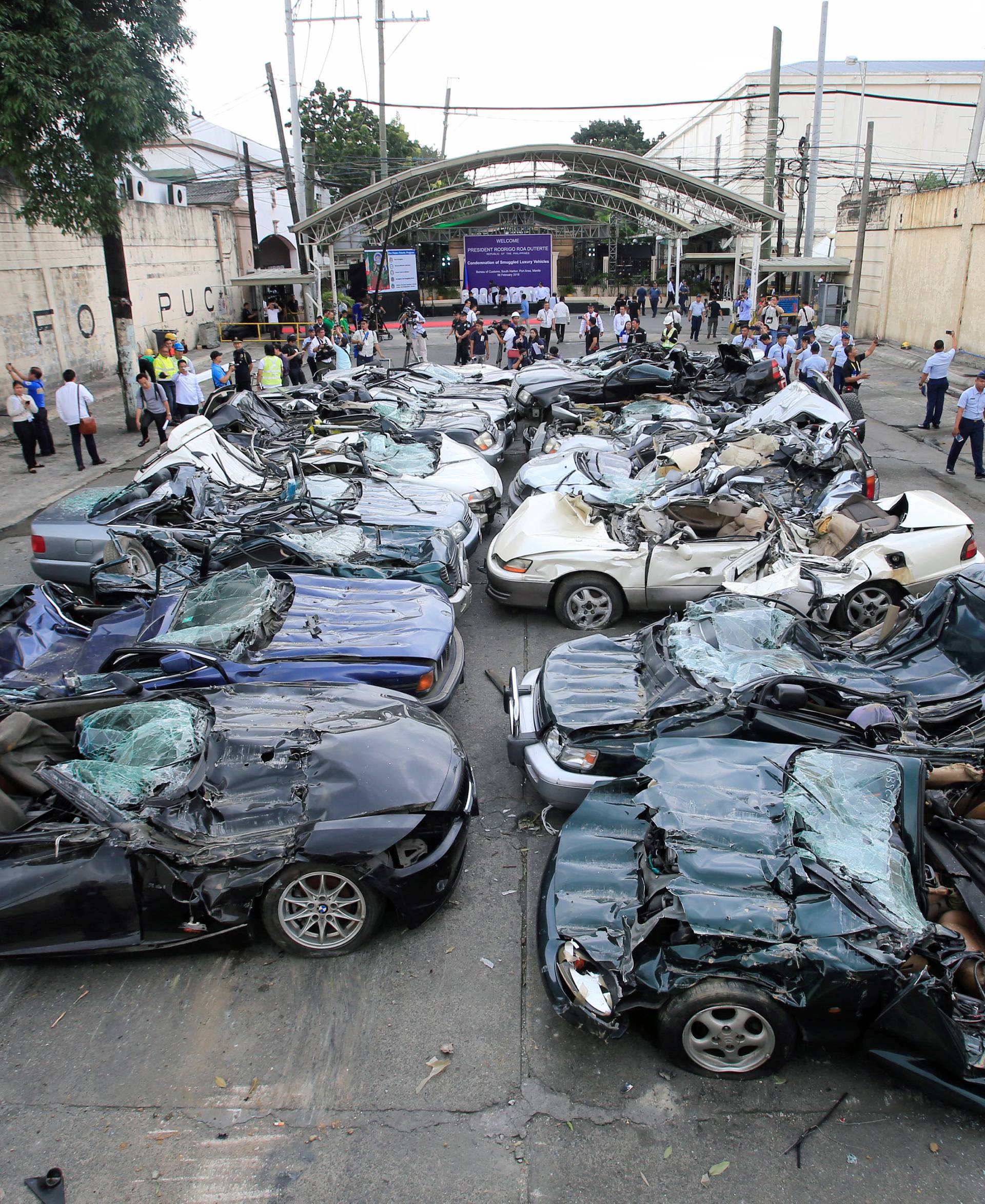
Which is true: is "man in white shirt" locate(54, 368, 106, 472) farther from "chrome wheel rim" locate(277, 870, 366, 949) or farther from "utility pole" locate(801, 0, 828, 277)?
"utility pole" locate(801, 0, 828, 277)

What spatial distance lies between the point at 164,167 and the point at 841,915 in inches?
1907

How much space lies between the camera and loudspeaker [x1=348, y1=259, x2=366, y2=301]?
3872cm

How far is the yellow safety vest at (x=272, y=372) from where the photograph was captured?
1767 centimetres

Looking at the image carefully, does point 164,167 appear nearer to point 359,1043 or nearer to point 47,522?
point 47,522


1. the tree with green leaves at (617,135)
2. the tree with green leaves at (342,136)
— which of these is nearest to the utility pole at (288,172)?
the tree with green leaves at (342,136)

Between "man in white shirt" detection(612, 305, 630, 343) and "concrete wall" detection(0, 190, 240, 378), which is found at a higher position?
"concrete wall" detection(0, 190, 240, 378)

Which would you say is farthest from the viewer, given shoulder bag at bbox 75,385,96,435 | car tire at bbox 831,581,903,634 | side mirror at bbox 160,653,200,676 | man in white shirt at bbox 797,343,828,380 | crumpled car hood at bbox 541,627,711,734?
man in white shirt at bbox 797,343,828,380

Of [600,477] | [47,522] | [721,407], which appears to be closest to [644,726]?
[600,477]

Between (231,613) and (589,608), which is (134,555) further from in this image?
(589,608)

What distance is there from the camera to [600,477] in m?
9.91

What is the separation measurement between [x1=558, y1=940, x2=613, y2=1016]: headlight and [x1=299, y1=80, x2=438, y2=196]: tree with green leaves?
163ft

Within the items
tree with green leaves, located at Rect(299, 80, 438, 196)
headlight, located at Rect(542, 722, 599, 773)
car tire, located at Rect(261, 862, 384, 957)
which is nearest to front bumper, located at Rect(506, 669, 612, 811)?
headlight, located at Rect(542, 722, 599, 773)

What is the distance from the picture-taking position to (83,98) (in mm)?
15156

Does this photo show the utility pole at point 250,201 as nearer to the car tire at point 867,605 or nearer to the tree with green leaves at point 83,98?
the tree with green leaves at point 83,98
